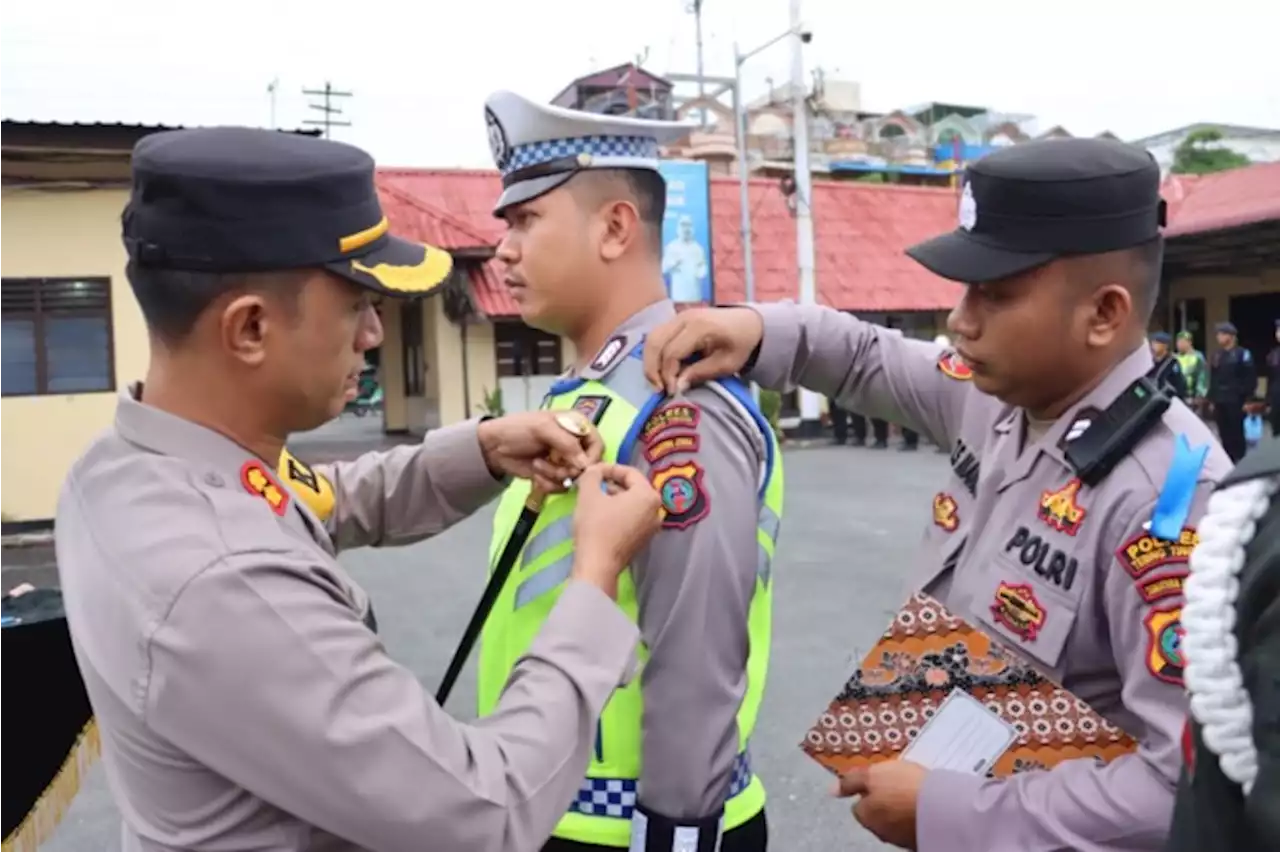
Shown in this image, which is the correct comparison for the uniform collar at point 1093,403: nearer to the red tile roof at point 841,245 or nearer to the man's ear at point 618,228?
the man's ear at point 618,228

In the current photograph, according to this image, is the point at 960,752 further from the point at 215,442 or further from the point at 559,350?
the point at 559,350

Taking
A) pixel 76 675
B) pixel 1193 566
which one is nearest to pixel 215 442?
pixel 1193 566

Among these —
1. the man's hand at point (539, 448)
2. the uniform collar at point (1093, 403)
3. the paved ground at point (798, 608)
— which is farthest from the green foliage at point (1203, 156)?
the man's hand at point (539, 448)

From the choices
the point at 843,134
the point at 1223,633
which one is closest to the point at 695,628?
the point at 1223,633

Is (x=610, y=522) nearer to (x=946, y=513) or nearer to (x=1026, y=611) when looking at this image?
(x=1026, y=611)

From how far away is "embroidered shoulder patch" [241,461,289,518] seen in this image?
1.34 metres

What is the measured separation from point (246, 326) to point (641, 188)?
3.16 feet

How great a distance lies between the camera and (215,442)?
1344 millimetres

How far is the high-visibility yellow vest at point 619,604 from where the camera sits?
1803 mm

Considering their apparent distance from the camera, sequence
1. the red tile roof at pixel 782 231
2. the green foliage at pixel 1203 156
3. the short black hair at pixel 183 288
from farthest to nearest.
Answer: the green foliage at pixel 1203 156 → the red tile roof at pixel 782 231 → the short black hair at pixel 183 288

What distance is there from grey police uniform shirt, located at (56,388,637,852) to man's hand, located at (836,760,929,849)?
0.44 meters

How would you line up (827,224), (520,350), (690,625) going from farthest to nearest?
(827,224) → (520,350) → (690,625)

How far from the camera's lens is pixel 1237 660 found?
0.78 meters

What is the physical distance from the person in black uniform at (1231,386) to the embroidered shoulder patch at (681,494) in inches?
496
